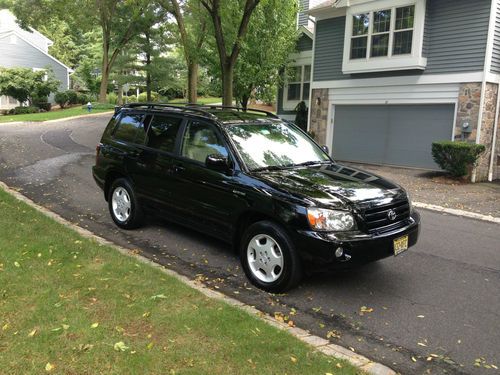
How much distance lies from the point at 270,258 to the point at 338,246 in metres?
0.76

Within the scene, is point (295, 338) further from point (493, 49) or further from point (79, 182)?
point (493, 49)

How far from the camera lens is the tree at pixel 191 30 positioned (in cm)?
2020

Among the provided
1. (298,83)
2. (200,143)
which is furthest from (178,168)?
(298,83)

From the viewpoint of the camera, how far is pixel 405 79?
15383mm

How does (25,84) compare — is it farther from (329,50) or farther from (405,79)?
(405,79)

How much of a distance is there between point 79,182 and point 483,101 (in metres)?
10.9

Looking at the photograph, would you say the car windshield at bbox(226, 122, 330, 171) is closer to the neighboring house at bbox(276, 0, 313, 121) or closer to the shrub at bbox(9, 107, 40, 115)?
the neighboring house at bbox(276, 0, 313, 121)

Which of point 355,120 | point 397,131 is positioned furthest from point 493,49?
point 355,120

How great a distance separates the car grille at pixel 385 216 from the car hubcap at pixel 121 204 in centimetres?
364

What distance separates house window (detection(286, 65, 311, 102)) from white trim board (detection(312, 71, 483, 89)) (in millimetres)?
2950

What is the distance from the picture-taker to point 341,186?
4871 millimetres

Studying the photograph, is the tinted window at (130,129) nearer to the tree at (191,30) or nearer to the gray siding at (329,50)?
the gray siding at (329,50)

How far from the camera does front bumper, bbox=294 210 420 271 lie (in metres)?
4.43

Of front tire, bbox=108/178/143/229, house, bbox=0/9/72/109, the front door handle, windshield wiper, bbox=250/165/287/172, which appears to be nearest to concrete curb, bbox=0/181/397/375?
front tire, bbox=108/178/143/229
